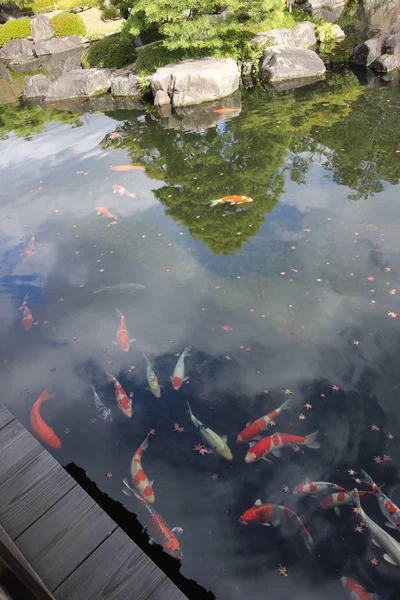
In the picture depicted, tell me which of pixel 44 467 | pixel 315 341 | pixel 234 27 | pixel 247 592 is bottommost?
pixel 247 592

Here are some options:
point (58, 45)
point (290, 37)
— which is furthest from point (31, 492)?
point (58, 45)

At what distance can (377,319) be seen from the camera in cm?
554

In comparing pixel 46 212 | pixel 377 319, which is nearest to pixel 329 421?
pixel 377 319

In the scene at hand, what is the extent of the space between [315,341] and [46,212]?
685 cm

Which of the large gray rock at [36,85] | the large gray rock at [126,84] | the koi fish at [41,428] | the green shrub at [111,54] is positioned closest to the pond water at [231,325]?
the koi fish at [41,428]

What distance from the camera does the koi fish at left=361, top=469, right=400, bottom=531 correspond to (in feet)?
11.9

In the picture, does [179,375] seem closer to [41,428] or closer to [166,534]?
[41,428]

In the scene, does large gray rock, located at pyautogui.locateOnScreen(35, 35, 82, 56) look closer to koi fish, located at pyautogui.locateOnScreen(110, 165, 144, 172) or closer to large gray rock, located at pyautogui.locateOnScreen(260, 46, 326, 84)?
large gray rock, located at pyautogui.locateOnScreen(260, 46, 326, 84)

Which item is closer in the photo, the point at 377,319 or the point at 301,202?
the point at 377,319

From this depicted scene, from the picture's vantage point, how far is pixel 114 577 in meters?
3.04

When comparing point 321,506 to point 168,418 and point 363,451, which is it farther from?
point 168,418

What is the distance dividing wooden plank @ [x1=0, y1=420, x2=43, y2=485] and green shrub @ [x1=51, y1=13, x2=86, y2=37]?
3134 centimetres

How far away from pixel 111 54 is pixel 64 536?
20102 millimetres

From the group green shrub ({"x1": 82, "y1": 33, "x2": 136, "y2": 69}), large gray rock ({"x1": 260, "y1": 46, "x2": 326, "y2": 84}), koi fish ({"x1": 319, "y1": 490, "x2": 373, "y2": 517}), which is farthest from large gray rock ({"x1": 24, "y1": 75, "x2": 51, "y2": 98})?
koi fish ({"x1": 319, "y1": 490, "x2": 373, "y2": 517})
